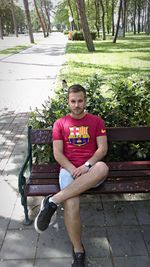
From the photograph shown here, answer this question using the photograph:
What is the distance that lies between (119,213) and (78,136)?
1.06m

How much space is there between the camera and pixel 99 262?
9.91 ft

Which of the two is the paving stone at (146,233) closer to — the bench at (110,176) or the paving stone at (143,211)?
the paving stone at (143,211)

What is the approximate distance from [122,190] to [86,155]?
1.70ft

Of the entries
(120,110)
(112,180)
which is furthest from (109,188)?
(120,110)

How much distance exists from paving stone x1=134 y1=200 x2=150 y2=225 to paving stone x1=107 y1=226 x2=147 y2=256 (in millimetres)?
155

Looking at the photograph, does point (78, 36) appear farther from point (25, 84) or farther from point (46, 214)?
point (46, 214)

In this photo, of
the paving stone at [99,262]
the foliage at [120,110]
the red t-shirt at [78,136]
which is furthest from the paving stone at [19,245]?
the foliage at [120,110]

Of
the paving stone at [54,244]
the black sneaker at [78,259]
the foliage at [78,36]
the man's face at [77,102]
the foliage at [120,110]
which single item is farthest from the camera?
the foliage at [78,36]

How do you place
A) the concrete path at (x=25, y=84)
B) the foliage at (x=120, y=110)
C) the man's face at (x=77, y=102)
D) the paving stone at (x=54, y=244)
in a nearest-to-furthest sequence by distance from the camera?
the paving stone at (x=54, y=244) → the man's face at (x=77, y=102) → the foliage at (x=120, y=110) → the concrete path at (x=25, y=84)

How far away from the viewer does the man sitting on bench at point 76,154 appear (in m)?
3.01

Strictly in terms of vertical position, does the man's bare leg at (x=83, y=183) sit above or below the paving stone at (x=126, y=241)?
above

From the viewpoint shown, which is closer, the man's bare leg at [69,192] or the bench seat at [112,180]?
the man's bare leg at [69,192]

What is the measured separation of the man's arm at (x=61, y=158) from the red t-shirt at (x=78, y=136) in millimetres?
61

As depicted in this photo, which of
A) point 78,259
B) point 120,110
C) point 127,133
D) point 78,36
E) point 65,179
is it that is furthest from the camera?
point 78,36
